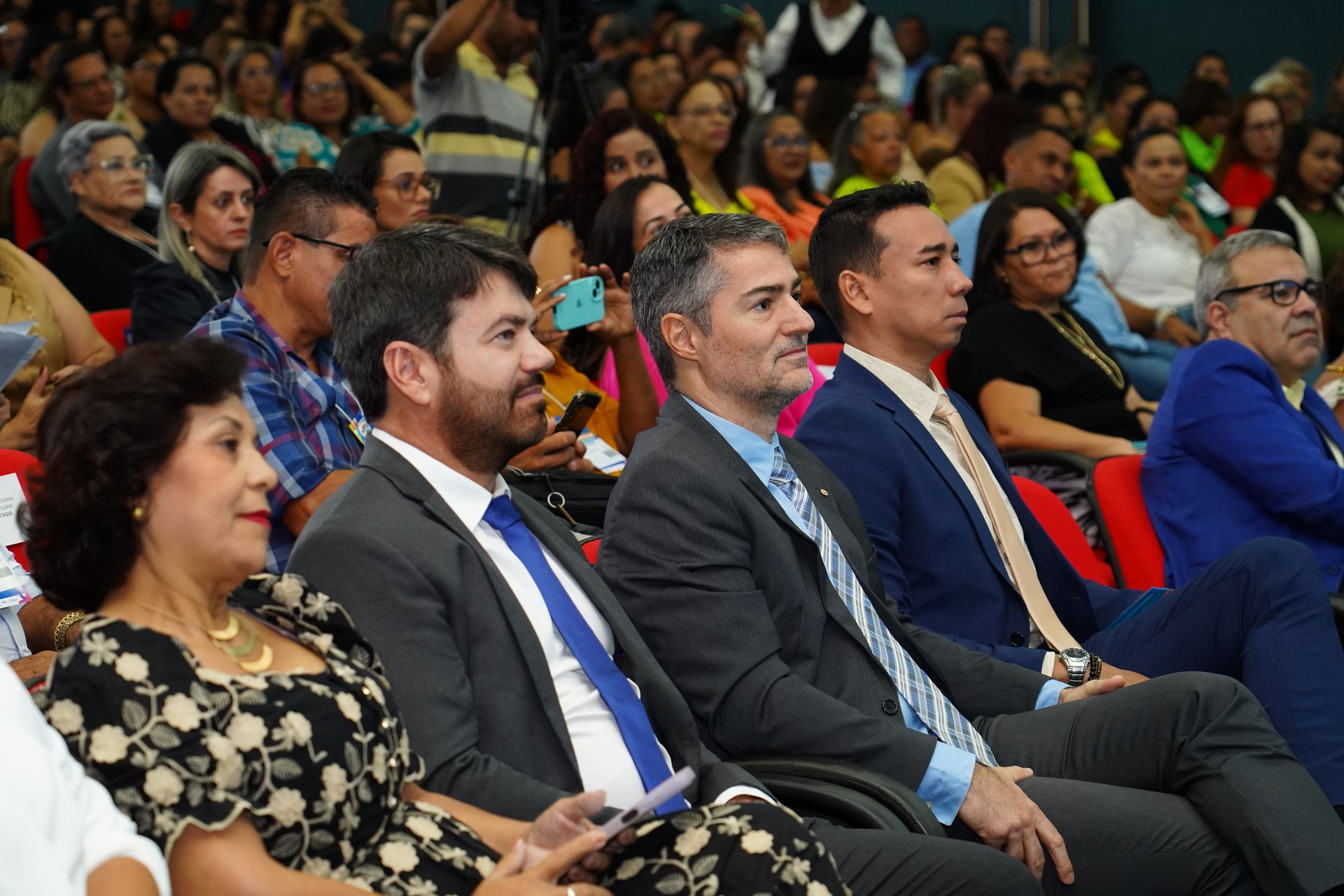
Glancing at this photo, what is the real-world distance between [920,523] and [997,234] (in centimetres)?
169

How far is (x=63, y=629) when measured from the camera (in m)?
2.19

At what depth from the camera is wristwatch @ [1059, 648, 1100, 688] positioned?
269 centimetres

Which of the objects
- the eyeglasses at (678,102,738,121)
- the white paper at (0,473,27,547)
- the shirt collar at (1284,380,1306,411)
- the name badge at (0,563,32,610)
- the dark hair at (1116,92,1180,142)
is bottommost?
the name badge at (0,563,32,610)

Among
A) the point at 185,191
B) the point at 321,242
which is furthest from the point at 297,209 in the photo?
the point at 185,191

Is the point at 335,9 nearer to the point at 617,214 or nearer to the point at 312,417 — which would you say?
the point at 617,214

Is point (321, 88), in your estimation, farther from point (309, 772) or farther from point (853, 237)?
point (309, 772)

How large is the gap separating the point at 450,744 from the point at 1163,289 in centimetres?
474

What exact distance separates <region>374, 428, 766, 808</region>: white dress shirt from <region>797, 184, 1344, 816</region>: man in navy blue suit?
812 mm

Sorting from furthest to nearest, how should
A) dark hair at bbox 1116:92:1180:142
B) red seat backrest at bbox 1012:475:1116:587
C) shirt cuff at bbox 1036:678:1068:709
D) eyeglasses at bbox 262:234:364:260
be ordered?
dark hair at bbox 1116:92:1180:142
red seat backrest at bbox 1012:475:1116:587
eyeglasses at bbox 262:234:364:260
shirt cuff at bbox 1036:678:1068:709

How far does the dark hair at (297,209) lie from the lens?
9.94 feet

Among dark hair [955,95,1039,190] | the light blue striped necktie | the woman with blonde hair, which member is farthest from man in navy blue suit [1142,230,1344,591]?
dark hair [955,95,1039,190]

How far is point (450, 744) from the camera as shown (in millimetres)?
1836

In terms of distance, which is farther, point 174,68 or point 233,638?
point 174,68

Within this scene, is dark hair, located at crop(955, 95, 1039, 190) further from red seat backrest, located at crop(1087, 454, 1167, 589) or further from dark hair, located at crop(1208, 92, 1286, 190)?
red seat backrest, located at crop(1087, 454, 1167, 589)
